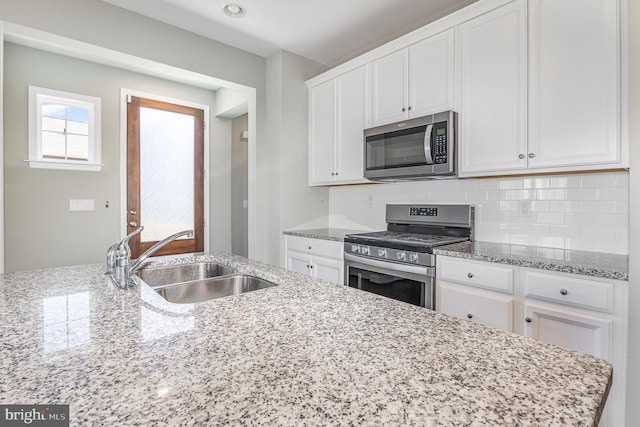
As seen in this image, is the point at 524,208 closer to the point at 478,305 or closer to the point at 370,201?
the point at 478,305

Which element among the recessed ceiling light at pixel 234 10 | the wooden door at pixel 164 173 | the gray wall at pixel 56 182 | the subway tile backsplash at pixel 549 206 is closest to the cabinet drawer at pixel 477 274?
the subway tile backsplash at pixel 549 206

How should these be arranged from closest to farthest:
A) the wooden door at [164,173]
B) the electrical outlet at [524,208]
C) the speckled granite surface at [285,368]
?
1. the speckled granite surface at [285,368]
2. the electrical outlet at [524,208]
3. the wooden door at [164,173]

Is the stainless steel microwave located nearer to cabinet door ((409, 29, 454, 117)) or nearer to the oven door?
cabinet door ((409, 29, 454, 117))

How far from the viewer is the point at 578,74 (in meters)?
1.72

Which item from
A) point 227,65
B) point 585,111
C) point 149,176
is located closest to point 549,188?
point 585,111

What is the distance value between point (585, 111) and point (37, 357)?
2.34 meters

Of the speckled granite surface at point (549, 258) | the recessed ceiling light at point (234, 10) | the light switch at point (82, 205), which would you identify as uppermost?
the recessed ceiling light at point (234, 10)

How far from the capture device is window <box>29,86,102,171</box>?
3.03 m

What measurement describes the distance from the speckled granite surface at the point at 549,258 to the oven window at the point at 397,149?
2.28ft

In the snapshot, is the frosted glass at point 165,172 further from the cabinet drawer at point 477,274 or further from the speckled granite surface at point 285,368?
the cabinet drawer at point 477,274

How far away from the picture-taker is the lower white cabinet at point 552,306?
4.67 feet

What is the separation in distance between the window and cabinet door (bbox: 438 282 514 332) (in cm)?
346

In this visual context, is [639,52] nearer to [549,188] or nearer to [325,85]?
[549,188]

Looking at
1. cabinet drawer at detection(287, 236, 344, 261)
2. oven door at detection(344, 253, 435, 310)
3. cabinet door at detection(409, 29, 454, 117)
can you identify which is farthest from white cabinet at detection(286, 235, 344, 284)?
cabinet door at detection(409, 29, 454, 117)
